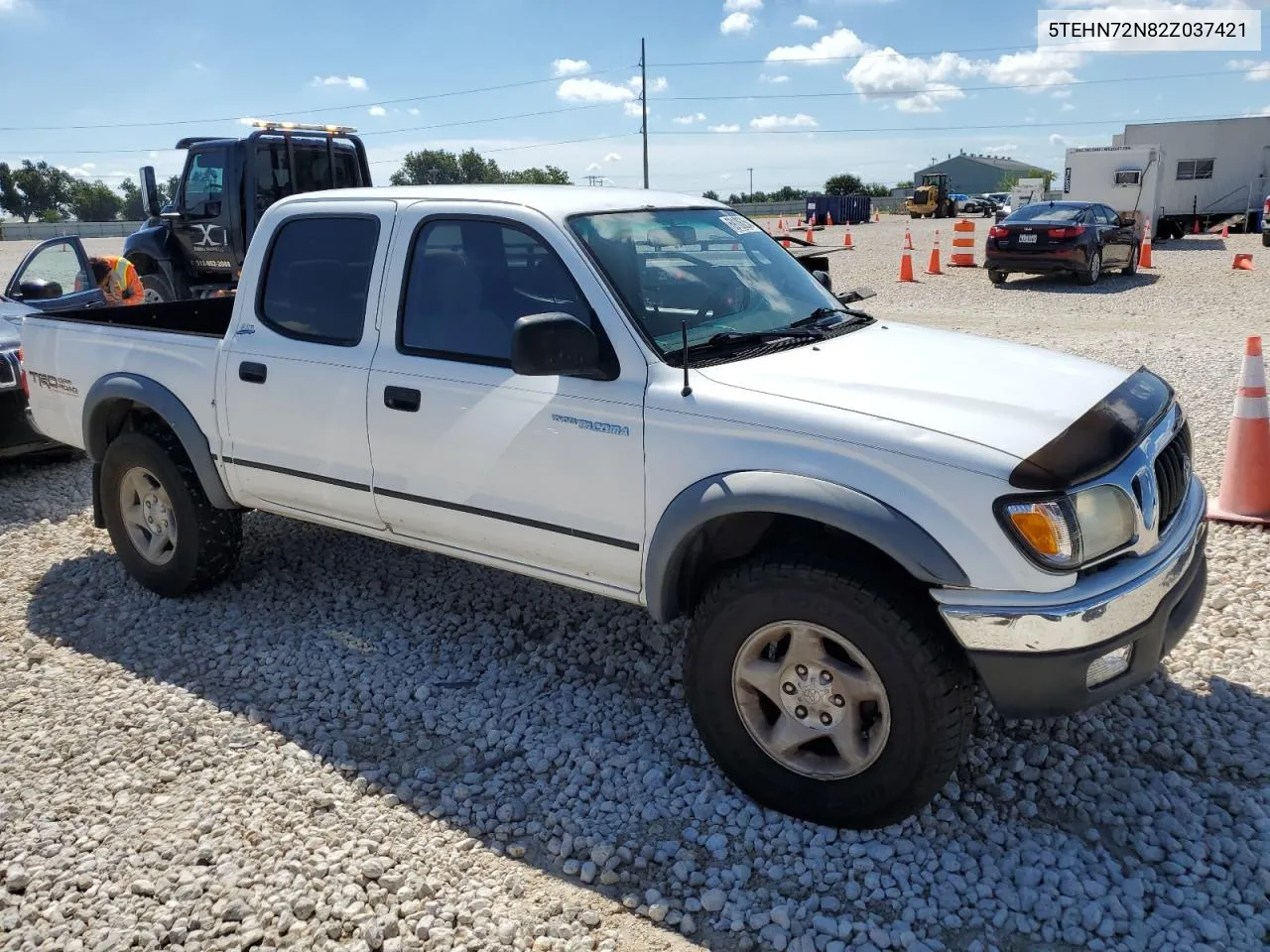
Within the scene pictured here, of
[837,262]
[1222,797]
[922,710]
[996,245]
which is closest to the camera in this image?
[922,710]

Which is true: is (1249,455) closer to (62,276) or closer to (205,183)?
(62,276)

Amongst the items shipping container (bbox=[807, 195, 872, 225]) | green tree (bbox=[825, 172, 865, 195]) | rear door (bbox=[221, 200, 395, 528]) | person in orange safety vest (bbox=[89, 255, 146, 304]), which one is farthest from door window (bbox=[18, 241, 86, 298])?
green tree (bbox=[825, 172, 865, 195])

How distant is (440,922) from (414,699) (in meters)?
1.31

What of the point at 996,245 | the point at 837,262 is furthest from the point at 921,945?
the point at 837,262

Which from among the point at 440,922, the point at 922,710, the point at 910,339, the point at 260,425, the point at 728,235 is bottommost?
the point at 440,922

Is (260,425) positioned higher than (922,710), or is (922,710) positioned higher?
(260,425)

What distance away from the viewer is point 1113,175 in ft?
82.2

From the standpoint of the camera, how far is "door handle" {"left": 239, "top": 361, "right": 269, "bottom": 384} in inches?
171

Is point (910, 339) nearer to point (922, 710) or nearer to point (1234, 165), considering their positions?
point (922, 710)

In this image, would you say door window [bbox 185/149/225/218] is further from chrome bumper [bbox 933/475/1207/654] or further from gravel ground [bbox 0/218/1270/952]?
chrome bumper [bbox 933/475/1207/654]

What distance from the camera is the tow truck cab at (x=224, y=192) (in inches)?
480

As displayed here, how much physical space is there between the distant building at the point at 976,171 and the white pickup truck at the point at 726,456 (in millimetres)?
117450

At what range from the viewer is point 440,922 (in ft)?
9.26

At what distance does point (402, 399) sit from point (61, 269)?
21.6 ft
